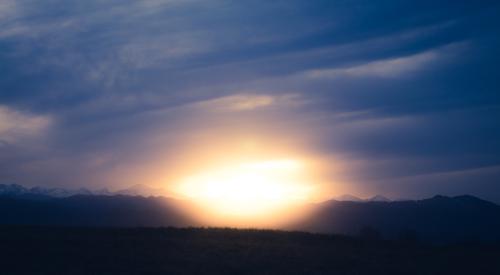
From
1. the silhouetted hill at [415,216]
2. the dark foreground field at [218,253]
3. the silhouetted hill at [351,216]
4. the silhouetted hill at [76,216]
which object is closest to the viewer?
the dark foreground field at [218,253]

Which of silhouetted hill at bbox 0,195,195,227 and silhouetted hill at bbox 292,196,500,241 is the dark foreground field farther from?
silhouetted hill at bbox 292,196,500,241

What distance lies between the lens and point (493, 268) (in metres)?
31.4

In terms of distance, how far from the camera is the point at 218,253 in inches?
1230

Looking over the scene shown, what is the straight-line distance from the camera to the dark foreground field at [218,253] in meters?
28.5

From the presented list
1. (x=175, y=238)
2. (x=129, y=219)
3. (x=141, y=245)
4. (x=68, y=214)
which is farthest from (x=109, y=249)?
A: (x=68, y=214)

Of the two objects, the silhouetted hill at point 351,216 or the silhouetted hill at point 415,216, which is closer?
the silhouetted hill at point 351,216

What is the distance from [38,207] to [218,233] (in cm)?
9024

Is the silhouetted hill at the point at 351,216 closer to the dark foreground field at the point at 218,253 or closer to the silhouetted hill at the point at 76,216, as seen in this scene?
the silhouetted hill at the point at 76,216

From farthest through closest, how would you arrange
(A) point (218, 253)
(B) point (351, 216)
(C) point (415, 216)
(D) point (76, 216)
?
(C) point (415, 216) < (B) point (351, 216) < (D) point (76, 216) < (A) point (218, 253)

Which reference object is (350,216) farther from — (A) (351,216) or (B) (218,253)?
(B) (218,253)

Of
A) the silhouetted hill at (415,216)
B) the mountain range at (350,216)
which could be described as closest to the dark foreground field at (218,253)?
the mountain range at (350,216)

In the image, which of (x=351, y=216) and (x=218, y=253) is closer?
(x=218, y=253)

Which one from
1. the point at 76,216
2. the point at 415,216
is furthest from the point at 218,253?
the point at 415,216

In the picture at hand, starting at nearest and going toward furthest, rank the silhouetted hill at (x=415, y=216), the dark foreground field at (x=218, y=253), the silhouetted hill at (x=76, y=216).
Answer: the dark foreground field at (x=218, y=253) < the silhouetted hill at (x=76, y=216) < the silhouetted hill at (x=415, y=216)
